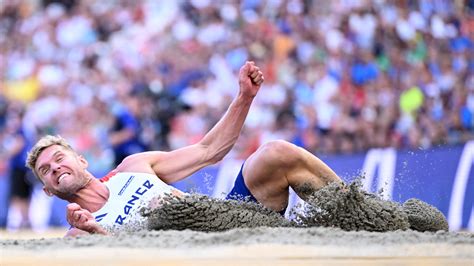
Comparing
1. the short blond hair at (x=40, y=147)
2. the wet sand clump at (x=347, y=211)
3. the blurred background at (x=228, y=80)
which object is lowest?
the wet sand clump at (x=347, y=211)

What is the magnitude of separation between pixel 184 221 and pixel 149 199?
42 cm

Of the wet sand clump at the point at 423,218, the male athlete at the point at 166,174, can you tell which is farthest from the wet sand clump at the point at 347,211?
the wet sand clump at the point at 423,218

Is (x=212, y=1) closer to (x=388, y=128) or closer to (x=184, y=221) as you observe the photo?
(x=388, y=128)

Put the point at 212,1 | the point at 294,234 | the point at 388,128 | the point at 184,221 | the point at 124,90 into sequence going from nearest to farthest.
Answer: the point at 294,234
the point at 184,221
the point at 388,128
the point at 124,90
the point at 212,1

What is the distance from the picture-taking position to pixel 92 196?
630 cm

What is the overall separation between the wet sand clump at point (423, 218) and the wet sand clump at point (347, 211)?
31 cm

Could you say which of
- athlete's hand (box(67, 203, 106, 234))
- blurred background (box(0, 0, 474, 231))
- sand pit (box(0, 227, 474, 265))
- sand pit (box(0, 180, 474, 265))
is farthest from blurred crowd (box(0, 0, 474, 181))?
sand pit (box(0, 227, 474, 265))

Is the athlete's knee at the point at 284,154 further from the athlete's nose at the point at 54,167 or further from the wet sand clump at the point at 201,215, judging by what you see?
the athlete's nose at the point at 54,167

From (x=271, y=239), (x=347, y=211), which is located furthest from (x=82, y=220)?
(x=347, y=211)

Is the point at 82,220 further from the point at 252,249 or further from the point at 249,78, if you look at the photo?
the point at 252,249

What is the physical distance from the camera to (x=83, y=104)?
43.2ft

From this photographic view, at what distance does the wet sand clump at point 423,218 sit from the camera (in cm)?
623

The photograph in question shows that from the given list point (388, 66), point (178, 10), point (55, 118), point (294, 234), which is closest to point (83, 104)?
point (55, 118)

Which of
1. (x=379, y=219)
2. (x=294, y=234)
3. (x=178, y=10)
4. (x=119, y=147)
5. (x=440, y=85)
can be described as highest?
(x=178, y=10)
